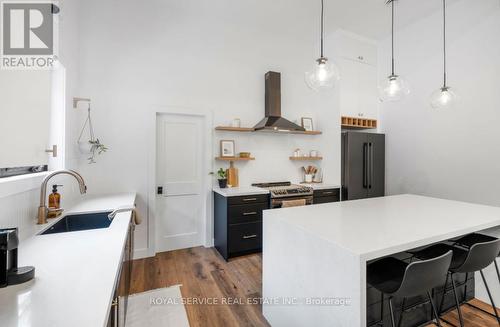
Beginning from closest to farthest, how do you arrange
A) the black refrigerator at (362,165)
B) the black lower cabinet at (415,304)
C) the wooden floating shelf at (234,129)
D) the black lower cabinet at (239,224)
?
the black lower cabinet at (415,304) < the black lower cabinet at (239,224) < the wooden floating shelf at (234,129) < the black refrigerator at (362,165)

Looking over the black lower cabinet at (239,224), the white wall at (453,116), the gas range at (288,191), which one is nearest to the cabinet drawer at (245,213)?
the black lower cabinet at (239,224)

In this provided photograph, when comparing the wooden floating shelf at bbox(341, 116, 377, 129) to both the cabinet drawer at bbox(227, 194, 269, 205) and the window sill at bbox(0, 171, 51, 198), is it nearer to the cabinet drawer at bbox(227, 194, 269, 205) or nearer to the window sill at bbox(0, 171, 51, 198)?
the cabinet drawer at bbox(227, 194, 269, 205)

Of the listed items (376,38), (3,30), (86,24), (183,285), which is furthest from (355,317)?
(376,38)

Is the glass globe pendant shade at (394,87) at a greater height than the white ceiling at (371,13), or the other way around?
the white ceiling at (371,13)

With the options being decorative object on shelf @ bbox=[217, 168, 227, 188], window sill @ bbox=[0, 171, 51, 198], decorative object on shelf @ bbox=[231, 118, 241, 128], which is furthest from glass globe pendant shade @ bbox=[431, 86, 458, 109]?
window sill @ bbox=[0, 171, 51, 198]

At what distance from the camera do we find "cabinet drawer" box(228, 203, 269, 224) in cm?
321

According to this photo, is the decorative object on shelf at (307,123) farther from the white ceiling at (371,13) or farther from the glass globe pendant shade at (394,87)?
the glass globe pendant shade at (394,87)

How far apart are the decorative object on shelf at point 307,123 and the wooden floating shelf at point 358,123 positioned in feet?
1.78

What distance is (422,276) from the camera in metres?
1.33

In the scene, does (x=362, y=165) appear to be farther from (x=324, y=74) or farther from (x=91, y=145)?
(x=91, y=145)

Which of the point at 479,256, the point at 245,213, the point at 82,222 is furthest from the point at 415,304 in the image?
the point at 82,222

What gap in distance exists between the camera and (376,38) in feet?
14.5

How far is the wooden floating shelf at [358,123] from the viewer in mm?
4230

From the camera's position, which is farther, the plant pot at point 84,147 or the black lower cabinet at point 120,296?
the plant pot at point 84,147
